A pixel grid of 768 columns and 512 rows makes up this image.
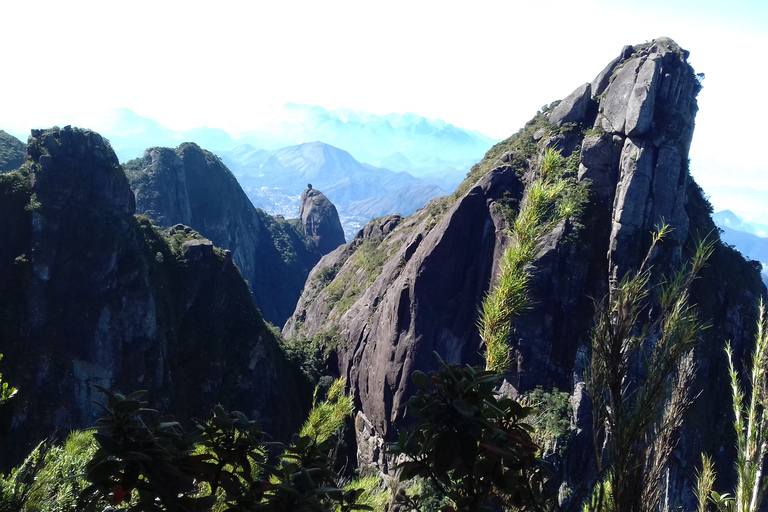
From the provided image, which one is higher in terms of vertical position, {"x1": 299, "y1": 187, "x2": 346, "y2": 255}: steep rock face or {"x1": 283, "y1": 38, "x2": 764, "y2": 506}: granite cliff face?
{"x1": 299, "y1": 187, "x2": 346, "y2": 255}: steep rock face

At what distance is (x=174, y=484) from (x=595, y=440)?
2.63 metres

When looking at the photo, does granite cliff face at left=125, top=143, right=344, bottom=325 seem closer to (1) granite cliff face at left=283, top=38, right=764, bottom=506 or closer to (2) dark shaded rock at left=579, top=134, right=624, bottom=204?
(1) granite cliff face at left=283, top=38, right=764, bottom=506

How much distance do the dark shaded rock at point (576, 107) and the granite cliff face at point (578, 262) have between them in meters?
0.09

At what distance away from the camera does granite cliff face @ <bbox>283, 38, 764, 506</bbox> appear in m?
25.0

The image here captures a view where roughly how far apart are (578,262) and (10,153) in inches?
2555

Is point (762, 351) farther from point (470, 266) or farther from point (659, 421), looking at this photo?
point (470, 266)

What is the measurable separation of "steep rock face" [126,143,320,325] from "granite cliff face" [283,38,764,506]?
55.8m

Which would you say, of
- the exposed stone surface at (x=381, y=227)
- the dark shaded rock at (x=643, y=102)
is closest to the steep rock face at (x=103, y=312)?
the exposed stone surface at (x=381, y=227)

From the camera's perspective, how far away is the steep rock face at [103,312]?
91.6 ft

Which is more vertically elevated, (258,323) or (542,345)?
(542,345)

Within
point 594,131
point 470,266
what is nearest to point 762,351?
point 470,266

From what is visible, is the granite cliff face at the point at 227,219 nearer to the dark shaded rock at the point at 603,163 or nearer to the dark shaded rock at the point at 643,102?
the dark shaded rock at the point at 603,163

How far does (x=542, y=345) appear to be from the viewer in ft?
83.4

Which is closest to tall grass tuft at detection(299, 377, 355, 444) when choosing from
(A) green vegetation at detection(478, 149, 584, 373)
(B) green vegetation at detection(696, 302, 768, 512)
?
(A) green vegetation at detection(478, 149, 584, 373)
